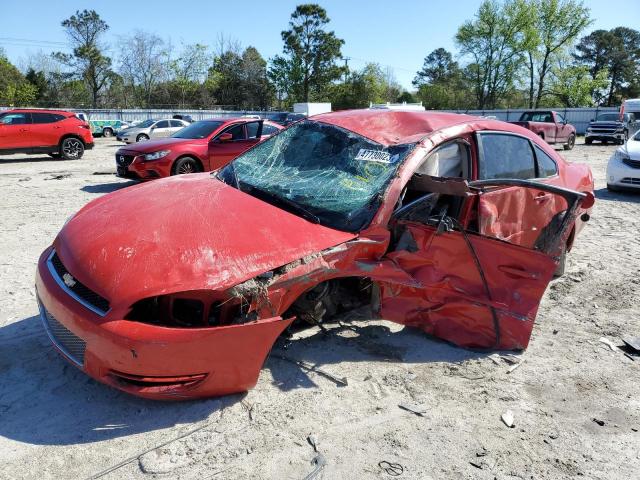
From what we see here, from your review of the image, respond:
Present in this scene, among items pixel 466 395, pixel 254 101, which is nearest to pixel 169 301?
pixel 466 395

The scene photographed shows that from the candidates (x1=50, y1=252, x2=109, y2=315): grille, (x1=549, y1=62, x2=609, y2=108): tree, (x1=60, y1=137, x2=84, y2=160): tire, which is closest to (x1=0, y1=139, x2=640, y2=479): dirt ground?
(x1=50, y1=252, x2=109, y2=315): grille

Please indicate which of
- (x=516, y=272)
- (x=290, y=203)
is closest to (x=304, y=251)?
(x=290, y=203)

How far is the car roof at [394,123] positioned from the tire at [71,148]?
1426 centimetres

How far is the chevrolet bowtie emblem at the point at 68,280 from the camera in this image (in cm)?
265

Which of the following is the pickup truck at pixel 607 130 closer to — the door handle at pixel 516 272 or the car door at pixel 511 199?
the car door at pixel 511 199

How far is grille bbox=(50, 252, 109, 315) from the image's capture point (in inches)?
96.0

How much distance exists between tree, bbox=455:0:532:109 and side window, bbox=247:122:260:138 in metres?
53.9

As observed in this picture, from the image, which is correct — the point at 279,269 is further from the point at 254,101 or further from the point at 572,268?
the point at 254,101

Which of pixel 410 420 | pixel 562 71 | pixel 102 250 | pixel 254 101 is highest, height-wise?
pixel 562 71

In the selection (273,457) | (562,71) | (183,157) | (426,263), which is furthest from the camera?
(562,71)

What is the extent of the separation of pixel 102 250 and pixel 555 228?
2826mm

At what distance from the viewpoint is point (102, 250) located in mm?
2658

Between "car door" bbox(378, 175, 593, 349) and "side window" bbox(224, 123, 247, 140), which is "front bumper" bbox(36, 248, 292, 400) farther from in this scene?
"side window" bbox(224, 123, 247, 140)

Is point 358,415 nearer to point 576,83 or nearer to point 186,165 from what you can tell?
point 186,165
